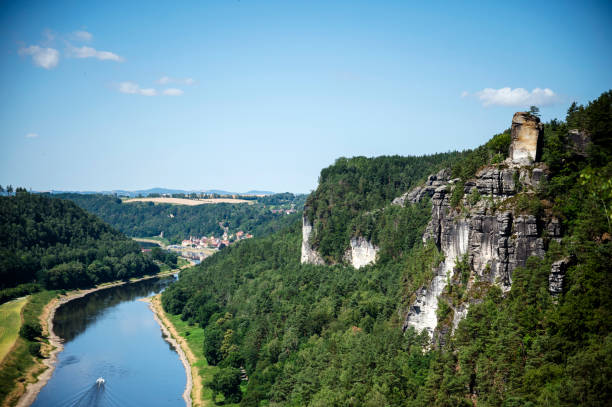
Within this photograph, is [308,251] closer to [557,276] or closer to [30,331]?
[30,331]

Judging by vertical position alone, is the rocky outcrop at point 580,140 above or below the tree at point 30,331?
above

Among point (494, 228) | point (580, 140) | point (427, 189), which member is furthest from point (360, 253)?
point (580, 140)

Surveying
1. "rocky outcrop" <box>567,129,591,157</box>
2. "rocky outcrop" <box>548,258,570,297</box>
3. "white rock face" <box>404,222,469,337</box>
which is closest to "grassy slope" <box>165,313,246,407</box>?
"white rock face" <box>404,222,469,337</box>

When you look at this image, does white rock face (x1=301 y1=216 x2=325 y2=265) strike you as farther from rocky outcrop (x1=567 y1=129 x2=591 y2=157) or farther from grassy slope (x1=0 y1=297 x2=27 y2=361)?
rocky outcrop (x1=567 y1=129 x2=591 y2=157)

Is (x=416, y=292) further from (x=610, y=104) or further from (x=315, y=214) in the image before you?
(x=315, y=214)

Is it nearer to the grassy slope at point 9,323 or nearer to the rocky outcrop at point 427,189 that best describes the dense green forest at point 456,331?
the rocky outcrop at point 427,189

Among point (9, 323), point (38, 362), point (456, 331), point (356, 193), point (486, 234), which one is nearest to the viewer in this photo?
point (456, 331)

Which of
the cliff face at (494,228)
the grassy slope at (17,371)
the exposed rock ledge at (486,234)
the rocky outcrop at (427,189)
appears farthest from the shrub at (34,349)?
the rocky outcrop at (427,189)
